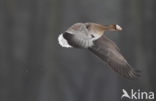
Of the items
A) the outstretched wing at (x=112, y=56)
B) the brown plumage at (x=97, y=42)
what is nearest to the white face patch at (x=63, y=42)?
the brown plumage at (x=97, y=42)

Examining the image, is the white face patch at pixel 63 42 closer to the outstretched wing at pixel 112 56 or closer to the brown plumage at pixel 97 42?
the brown plumage at pixel 97 42

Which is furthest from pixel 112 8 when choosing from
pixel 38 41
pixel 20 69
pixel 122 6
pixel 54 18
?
pixel 20 69

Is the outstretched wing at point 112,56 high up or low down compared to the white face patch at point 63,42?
down

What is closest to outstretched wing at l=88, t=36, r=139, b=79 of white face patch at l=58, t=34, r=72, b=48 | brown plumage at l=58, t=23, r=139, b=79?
brown plumage at l=58, t=23, r=139, b=79

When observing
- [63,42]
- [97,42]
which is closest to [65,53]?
[63,42]

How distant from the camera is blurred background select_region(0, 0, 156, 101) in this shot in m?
2.24

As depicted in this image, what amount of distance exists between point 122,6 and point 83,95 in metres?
0.62

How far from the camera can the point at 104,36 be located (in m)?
2.25

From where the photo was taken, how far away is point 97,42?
2.26 metres

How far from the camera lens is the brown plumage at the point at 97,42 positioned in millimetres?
2242

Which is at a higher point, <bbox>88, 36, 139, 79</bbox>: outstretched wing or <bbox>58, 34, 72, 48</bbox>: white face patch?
<bbox>58, 34, 72, 48</bbox>: white face patch

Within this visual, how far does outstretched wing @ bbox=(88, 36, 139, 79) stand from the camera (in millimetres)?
2249

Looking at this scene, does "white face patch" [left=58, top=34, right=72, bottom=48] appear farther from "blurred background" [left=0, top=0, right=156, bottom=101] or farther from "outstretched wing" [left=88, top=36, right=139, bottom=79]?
"outstretched wing" [left=88, top=36, right=139, bottom=79]

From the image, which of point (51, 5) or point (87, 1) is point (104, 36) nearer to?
point (87, 1)
